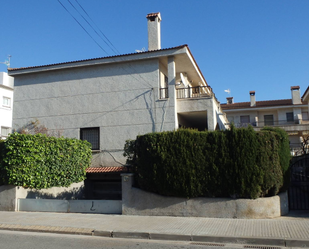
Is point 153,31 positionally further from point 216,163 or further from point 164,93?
point 216,163

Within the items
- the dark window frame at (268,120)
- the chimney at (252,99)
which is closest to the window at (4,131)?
the chimney at (252,99)

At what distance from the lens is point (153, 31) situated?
719 inches

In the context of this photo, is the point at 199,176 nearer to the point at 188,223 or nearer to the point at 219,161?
the point at 219,161

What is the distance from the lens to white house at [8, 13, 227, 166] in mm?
16078

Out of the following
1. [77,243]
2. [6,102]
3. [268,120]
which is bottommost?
[77,243]

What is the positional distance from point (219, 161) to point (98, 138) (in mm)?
8618

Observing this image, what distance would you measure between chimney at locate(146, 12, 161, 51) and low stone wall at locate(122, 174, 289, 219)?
9551 millimetres

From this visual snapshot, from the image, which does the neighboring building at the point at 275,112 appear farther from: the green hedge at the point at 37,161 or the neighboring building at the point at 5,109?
the green hedge at the point at 37,161

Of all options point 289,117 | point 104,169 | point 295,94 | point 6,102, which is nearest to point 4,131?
point 6,102

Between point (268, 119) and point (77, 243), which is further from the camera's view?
point (268, 119)

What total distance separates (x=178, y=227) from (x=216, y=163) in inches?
105

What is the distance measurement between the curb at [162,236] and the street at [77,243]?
7.4 inches

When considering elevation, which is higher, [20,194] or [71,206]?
[20,194]

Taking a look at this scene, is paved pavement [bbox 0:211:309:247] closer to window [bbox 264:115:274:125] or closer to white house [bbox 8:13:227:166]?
white house [bbox 8:13:227:166]
